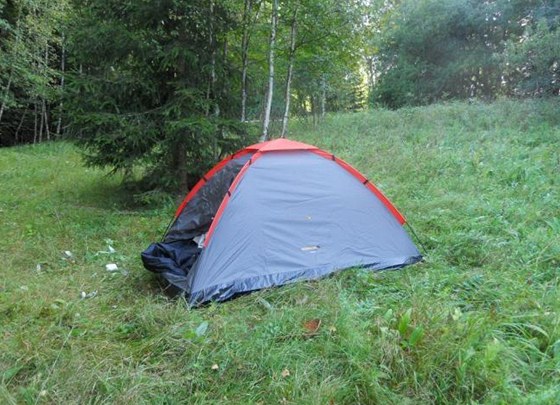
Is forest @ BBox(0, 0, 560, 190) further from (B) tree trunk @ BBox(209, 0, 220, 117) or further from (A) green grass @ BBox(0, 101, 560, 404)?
(A) green grass @ BBox(0, 101, 560, 404)

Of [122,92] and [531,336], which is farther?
[122,92]

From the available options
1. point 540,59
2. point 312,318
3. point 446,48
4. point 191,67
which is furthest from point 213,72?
point 446,48

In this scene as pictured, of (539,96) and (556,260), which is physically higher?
(539,96)

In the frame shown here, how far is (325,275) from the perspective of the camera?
3555mm

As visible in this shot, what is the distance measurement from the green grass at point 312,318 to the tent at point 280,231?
0.20m

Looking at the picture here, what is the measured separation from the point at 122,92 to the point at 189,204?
2.59 metres

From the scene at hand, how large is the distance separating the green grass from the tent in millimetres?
200

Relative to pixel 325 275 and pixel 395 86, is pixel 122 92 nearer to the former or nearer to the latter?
pixel 325 275

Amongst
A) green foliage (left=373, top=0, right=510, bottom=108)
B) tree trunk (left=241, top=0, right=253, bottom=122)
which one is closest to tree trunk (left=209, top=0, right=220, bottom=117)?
tree trunk (left=241, top=0, right=253, bottom=122)

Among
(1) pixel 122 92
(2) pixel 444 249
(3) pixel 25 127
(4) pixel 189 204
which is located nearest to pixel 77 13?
(1) pixel 122 92

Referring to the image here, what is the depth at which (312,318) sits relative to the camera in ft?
9.31

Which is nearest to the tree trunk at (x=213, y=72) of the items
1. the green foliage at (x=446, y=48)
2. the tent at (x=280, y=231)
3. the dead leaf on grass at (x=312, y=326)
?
the tent at (x=280, y=231)

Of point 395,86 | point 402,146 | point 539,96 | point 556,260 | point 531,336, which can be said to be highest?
point 395,86

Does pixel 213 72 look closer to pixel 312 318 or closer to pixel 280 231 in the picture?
pixel 280 231
